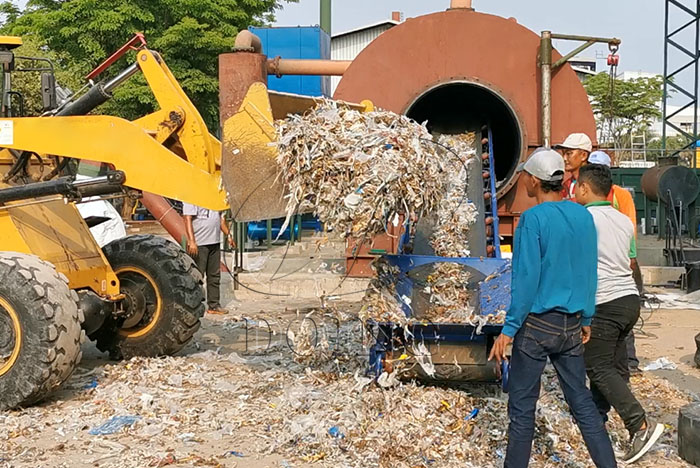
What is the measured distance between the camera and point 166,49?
21.8 meters

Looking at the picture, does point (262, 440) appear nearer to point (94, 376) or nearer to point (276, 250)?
point (94, 376)

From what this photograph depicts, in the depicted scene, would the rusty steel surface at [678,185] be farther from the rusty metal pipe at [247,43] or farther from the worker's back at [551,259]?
the worker's back at [551,259]

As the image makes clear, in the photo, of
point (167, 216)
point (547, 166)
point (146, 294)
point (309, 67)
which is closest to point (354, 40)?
point (309, 67)

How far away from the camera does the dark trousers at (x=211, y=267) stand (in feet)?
29.3

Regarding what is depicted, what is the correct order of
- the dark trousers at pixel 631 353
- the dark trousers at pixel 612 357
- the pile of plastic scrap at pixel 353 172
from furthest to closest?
the dark trousers at pixel 631 353 → the pile of plastic scrap at pixel 353 172 → the dark trousers at pixel 612 357

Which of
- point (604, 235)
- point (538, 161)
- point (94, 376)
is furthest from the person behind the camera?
point (94, 376)

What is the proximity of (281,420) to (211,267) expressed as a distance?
4148 mm

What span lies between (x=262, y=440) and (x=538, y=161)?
2.30m

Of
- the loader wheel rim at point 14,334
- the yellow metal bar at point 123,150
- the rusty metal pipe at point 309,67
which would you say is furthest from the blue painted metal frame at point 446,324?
the rusty metal pipe at point 309,67

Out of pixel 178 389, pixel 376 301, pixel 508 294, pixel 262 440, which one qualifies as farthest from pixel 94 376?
pixel 508 294

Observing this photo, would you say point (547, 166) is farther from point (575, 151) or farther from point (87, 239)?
point (87, 239)

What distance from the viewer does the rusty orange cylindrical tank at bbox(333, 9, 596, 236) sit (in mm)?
8578

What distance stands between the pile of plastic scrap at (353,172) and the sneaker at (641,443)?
1.82 metres

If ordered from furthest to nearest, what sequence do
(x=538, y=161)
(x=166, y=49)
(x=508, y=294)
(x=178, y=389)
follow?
(x=166, y=49) → (x=178, y=389) → (x=508, y=294) → (x=538, y=161)
